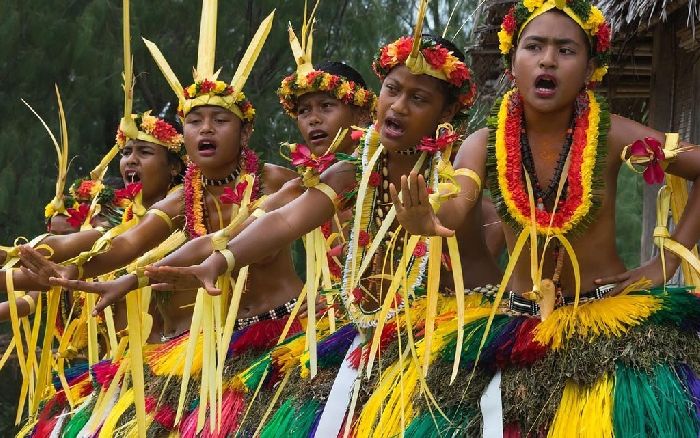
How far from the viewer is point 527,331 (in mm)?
3164

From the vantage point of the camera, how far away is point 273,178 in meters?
4.84

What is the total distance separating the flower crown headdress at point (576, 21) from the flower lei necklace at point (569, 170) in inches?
4.4

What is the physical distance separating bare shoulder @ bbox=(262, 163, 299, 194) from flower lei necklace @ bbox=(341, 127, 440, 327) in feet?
3.20

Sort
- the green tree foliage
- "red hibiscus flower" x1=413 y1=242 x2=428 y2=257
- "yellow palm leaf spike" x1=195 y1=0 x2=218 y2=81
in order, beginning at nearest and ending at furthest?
1. "red hibiscus flower" x1=413 y1=242 x2=428 y2=257
2. "yellow palm leaf spike" x1=195 y1=0 x2=218 y2=81
3. the green tree foliage

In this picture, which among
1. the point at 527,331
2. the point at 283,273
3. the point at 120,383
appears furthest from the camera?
the point at 120,383

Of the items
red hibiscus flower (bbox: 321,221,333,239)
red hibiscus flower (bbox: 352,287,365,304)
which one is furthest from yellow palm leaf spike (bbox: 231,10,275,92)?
red hibiscus flower (bbox: 352,287,365,304)

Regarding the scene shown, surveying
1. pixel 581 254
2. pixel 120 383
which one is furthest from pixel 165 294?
pixel 581 254

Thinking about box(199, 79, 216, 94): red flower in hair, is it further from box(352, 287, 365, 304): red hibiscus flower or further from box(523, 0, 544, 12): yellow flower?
box(523, 0, 544, 12): yellow flower

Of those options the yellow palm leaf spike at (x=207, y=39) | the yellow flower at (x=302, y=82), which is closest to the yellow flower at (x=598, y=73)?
the yellow palm leaf spike at (x=207, y=39)

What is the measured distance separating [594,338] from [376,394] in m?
0.71

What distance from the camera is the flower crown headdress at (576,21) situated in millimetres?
3340

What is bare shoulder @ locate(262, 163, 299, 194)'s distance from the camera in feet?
15.8

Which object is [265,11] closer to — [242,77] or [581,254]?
[242,77]

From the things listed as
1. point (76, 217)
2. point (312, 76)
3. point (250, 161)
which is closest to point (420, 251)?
point (250, 161)
